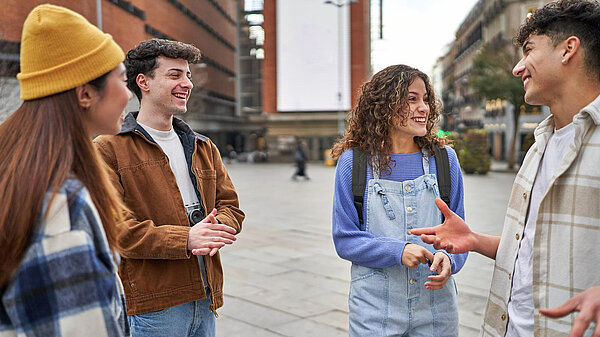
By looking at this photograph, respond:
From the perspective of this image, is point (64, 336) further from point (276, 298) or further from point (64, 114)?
point (276, 298)

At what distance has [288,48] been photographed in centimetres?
4444

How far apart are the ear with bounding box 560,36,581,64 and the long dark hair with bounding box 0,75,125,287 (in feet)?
4.87

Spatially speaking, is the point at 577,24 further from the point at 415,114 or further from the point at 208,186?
the point at 208,186

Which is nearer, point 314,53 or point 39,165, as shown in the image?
point 39,165

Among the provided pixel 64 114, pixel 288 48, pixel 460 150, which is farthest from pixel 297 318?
pixel 288 48

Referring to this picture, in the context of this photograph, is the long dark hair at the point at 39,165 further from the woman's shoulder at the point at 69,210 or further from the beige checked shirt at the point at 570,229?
the beige checked shirt at the point at 570,229

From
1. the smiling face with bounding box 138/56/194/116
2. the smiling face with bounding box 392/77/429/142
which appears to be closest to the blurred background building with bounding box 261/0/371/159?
the smiling face with bounding box 392/77/429/142

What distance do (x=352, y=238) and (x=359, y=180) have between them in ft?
0.86

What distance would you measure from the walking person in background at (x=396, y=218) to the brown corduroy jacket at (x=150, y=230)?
665mm

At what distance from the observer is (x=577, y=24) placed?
1889mm

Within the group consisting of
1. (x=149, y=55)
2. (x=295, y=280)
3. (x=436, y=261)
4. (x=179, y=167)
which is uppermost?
(x=149, y=55)

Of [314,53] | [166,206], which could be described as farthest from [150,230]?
[314,53]

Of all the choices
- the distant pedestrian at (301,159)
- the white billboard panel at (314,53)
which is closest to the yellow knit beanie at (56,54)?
the distant pedestrian at (301,159)

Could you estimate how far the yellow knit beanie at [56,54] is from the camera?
1367 millimetres
